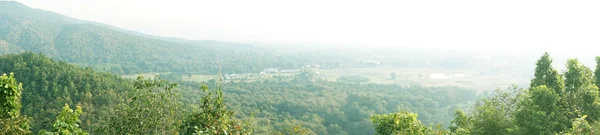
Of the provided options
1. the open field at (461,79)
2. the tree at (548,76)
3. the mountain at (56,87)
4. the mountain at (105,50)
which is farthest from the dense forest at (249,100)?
the mountain at (105,50)

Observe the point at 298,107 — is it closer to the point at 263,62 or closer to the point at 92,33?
the point at 263,62

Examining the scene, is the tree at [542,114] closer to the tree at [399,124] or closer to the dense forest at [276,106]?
the dense forest at [276,106]

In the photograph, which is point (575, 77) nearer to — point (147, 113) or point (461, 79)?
point (147, 113)

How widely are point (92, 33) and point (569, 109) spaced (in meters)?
111

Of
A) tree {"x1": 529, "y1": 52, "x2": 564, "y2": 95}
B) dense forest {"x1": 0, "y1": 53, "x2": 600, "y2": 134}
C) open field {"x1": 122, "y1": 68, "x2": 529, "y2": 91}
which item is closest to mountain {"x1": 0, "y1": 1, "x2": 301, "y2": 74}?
open field {"x1": 122, "y1": 68, "x2": 529, "y2": 91}

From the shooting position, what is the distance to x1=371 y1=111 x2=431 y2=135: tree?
28.1 ft

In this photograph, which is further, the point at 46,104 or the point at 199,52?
the point at 199,52

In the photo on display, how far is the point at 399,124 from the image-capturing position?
28.3 ft

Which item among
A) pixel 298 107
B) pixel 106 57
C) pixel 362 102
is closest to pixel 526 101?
pixel 298 107

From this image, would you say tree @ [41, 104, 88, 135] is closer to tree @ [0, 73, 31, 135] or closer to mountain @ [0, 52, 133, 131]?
tree @ [0, 73, 31, 135]

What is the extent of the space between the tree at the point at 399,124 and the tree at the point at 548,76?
512 centimetres

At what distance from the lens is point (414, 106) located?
53000 mm

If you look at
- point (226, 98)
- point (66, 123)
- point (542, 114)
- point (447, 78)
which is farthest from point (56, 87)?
point (447, 78)

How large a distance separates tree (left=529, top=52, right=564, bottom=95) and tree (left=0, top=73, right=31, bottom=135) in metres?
12.7
